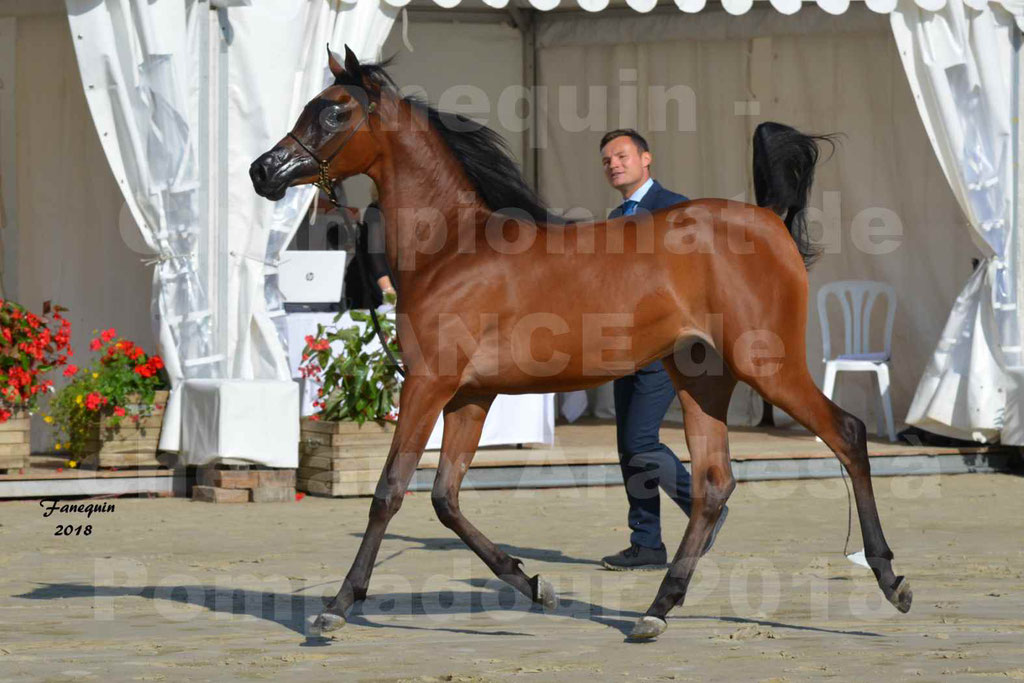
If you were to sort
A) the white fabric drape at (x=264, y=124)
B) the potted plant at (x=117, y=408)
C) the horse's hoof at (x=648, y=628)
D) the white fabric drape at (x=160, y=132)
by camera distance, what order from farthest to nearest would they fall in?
the potted plant at (x=117, y=408) < the white fabric drape at (x=264, y=124) < the white fabric drape at (x=160, y=132) < the horse's hoof at (x=648, y=628)

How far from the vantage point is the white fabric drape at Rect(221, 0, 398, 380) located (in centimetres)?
841

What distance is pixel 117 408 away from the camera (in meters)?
8.55

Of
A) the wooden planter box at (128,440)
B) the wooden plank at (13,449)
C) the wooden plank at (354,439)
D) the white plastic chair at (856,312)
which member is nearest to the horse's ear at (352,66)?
the wooden plank at (354,439)

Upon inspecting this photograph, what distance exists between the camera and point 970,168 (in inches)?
373

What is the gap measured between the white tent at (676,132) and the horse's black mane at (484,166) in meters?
3.40

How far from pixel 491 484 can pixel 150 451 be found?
1996 mm

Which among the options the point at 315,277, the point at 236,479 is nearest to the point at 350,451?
the point at 236,479

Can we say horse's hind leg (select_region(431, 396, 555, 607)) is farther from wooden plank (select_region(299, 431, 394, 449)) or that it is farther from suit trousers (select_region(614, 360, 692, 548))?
wooden plank (select_region(299, 431, 394, 449))

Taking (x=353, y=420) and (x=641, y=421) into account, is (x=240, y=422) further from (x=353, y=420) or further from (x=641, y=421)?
(x=641, y=421)

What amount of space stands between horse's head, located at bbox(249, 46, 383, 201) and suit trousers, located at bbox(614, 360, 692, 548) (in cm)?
171

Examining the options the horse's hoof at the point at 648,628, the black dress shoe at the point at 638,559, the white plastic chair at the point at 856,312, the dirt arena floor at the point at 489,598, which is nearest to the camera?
the dirt arena floor at the point at 489,598

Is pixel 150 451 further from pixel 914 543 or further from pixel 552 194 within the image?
pixel 552 194

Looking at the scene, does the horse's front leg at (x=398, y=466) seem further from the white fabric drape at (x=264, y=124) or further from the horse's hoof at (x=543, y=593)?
the white fabric drape at (x=264, y=124)

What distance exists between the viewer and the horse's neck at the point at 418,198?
16.6ft
